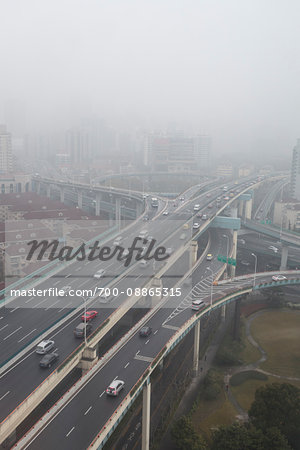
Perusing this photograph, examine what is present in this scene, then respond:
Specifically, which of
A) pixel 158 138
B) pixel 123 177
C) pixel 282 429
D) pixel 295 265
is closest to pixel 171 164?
pixel 158 138

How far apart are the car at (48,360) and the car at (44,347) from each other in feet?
1.88

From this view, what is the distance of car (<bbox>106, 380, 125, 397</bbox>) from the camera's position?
14.9m

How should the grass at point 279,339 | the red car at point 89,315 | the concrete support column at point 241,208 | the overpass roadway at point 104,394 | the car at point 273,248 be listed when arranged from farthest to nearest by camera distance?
the concrete support column at point 241,208
the car at point 273,248
the grass at point 279,339
the red car at point 89,315
the overpass roadway at point 104,394

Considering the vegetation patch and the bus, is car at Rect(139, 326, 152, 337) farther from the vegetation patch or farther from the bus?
the bus

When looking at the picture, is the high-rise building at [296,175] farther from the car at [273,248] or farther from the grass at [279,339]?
the grass at [279,339]

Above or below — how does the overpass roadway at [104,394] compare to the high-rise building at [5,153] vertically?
below

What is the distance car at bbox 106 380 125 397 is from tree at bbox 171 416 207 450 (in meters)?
3.06

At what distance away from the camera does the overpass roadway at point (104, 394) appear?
12.8m

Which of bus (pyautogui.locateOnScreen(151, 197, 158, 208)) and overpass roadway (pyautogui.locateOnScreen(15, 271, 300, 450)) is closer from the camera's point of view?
overpass roadway (pyautogui.locateOnScreen(15, 271, 300, 450))

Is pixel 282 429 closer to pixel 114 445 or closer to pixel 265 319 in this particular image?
pixel 114 445

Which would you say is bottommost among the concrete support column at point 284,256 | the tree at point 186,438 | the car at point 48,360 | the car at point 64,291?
the tree at point 186,438

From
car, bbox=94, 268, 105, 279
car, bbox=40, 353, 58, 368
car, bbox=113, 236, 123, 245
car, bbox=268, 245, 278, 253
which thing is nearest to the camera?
car, bbox=40, 353, 58, 368
